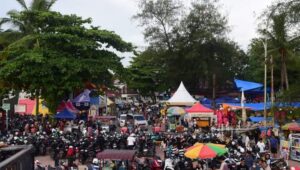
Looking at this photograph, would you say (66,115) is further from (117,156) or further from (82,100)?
(117,156)

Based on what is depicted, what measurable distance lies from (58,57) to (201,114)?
394 inches

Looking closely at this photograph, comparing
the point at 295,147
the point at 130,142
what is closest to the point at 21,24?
the point at 130,142

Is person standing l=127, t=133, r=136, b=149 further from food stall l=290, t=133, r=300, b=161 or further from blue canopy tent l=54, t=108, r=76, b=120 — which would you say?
blue canopy tent l=54, t=108, r=76, b=120

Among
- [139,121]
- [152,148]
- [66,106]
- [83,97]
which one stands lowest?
[152,148]

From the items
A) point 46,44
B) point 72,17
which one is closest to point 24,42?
point 46,44

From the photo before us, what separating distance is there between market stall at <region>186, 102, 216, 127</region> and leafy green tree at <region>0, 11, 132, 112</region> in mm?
6267

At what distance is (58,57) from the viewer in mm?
31922

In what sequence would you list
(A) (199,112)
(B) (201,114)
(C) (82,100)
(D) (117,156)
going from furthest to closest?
(C) (82,100) → (B) (201,114) → (A) (199,112) → (D) (117,156)

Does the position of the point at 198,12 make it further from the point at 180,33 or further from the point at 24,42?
the point at 24,42

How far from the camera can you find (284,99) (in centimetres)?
2402

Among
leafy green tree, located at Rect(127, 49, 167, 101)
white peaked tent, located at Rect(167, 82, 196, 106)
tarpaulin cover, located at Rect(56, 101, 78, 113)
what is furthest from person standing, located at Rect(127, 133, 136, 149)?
leafy green tree, located at Rect(127, 49, 167, 101)

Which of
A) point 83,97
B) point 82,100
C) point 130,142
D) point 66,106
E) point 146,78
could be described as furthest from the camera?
point 146,78

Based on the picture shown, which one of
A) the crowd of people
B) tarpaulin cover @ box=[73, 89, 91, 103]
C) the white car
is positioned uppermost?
tarpaulin cover @ box=[73, 89, 91, 103]

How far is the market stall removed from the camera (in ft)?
104
